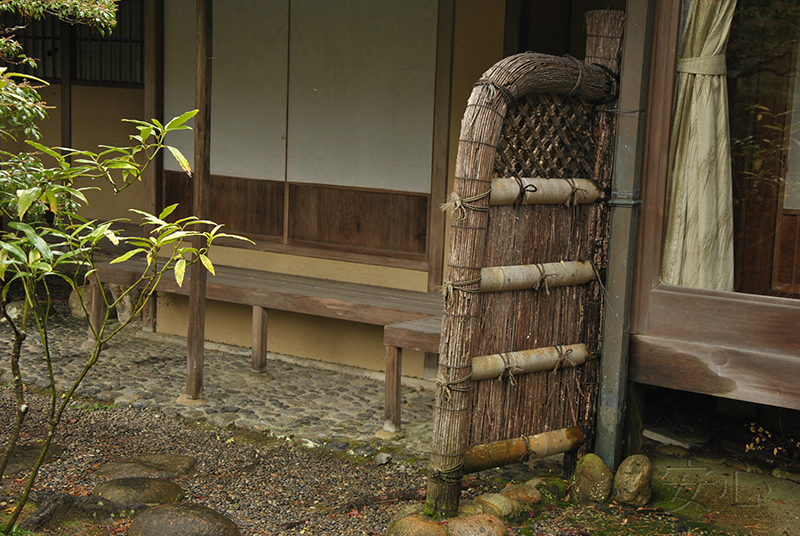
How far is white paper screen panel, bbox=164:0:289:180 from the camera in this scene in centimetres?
704

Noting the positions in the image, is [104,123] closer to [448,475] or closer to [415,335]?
[415,335]

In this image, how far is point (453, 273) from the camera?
362 cm

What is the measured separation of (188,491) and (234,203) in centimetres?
370

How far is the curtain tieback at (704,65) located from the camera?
4.04 m

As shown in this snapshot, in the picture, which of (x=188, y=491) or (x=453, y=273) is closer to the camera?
(x=453, y=273)

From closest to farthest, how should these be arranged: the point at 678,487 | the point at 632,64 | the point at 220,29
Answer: the point at 632,64
the point at 678,487
the point at 220,29

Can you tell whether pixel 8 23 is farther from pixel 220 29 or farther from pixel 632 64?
pixel 632 64

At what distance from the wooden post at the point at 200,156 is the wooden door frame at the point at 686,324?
2.89m

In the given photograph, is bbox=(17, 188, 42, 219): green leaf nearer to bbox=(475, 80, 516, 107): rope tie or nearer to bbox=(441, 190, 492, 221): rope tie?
bbox=(441, 190, 492, 221): rope tie

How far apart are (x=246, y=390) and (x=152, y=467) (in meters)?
1.68

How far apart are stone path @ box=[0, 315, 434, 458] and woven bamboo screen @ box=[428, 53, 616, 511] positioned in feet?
3.78

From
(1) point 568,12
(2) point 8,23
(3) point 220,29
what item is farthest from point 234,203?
(2) point 8,23

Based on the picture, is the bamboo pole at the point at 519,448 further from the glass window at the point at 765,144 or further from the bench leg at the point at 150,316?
the bench leg at the point at 150,316

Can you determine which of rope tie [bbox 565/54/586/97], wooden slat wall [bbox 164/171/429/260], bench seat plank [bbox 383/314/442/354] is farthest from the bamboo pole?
wooden slat wall [bbox 164/171/429/260]
